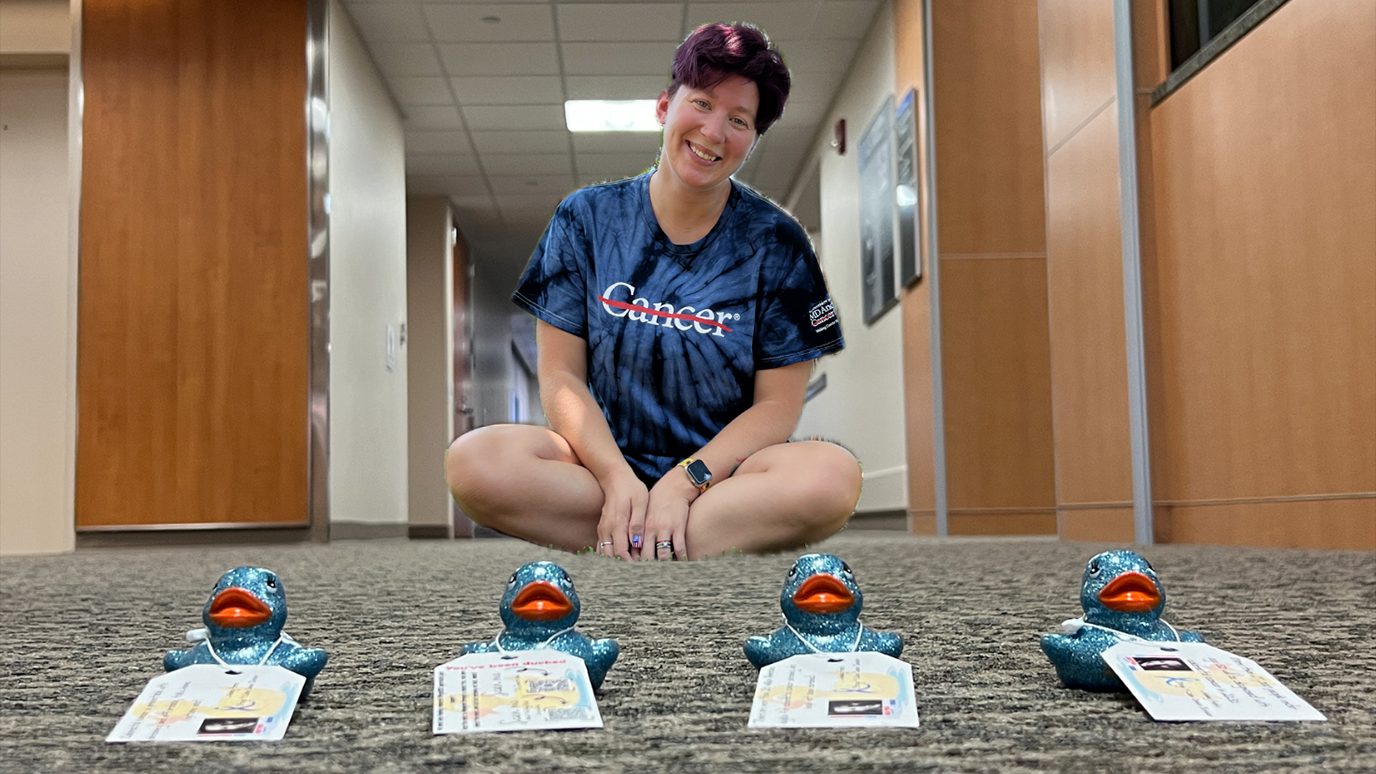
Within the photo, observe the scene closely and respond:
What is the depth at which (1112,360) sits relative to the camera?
3.04 metres

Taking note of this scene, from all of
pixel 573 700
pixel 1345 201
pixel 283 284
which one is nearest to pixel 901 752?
pixel 573 700

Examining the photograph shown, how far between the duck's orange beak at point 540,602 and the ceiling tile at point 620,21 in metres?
4.74

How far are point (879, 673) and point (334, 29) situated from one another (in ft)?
16.3

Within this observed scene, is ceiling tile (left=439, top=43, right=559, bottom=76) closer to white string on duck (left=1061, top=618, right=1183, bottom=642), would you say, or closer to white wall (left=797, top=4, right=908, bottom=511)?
white wall (left=797, top=4, right=908, bottom=511)

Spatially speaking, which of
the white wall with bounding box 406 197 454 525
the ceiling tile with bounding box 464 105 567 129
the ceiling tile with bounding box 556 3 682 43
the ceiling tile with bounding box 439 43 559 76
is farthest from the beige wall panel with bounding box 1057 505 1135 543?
the white wall with bounding box 406 197 454 525

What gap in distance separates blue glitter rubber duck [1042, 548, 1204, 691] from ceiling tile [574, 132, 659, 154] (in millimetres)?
6278

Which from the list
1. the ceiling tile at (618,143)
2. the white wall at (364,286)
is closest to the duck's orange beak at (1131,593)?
the white wall at (364,286)

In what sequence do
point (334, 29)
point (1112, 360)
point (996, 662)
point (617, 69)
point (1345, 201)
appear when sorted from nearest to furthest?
point (996, 662) < point (1345, 201) < point (1112, 360) < point (334, 29) < point (617, 69)

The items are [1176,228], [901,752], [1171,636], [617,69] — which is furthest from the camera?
[617,69]

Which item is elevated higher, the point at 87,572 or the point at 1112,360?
the point at 1112,360

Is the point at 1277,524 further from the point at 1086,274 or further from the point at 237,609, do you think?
the point at 237,609

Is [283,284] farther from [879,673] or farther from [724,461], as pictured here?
[879,673]

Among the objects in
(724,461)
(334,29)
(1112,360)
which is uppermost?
(334,29)

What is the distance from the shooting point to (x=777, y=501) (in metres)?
1.63
